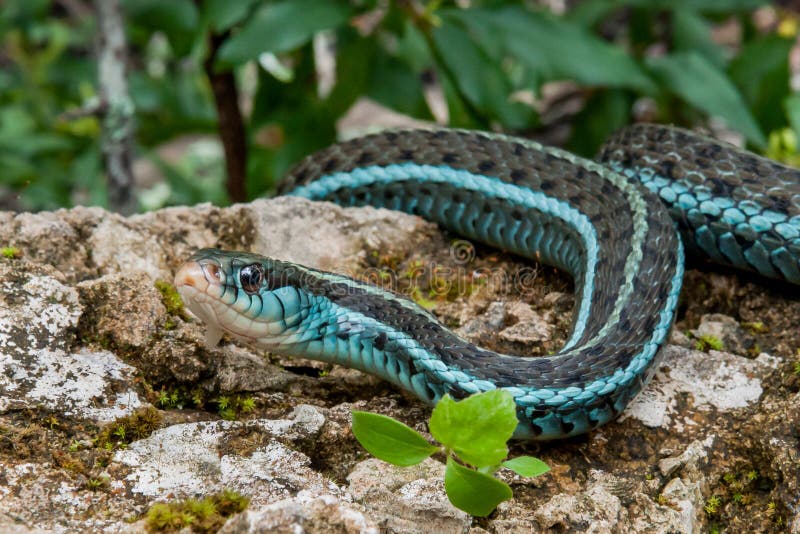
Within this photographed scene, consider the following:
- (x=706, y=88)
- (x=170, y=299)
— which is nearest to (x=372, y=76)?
(x=706, y=88)

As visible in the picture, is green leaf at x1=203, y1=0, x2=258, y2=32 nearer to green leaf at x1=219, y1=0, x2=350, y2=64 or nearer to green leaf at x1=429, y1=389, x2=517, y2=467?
green leaf at x1=219, y1=0, x2=350, y2=64

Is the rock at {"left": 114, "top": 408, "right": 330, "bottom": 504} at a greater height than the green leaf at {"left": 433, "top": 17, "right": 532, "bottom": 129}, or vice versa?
the green leaf at {"left": 433, "top": 17, "right": 532, "bottom": 129}

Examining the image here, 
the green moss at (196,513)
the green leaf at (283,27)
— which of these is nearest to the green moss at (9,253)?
the green moss at (196,513)

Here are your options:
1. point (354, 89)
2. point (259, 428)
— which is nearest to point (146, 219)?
point (259, 428)

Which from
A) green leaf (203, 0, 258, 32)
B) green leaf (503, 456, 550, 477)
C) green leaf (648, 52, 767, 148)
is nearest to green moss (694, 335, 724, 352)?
green leaf (503, 456, 550, 477)

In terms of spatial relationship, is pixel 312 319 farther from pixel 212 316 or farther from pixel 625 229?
pixel 625 229
